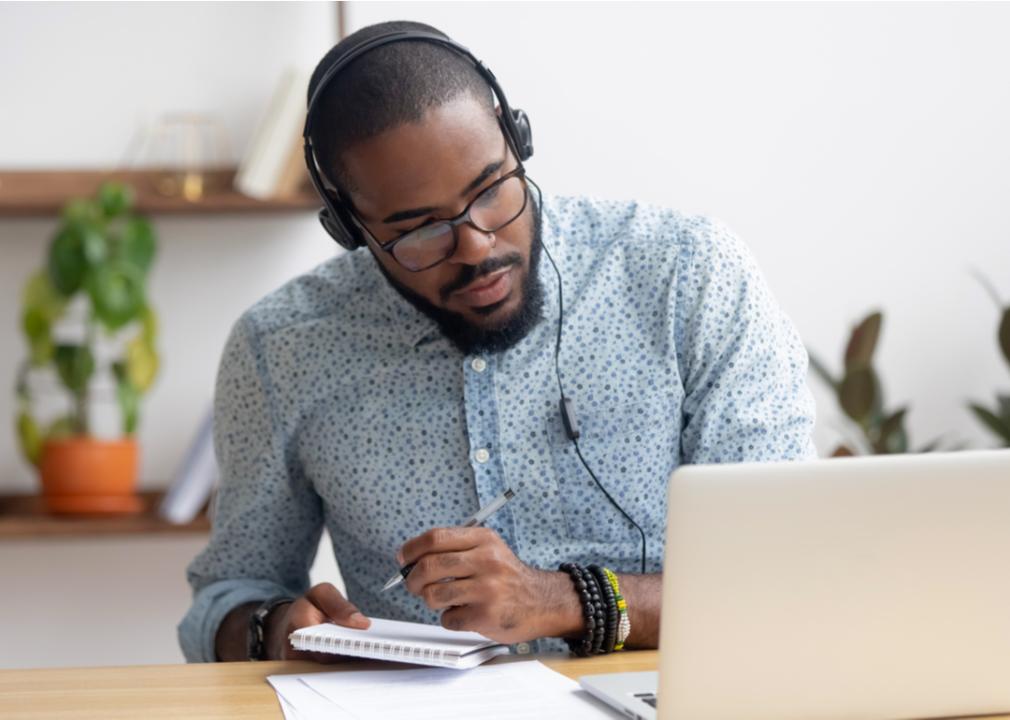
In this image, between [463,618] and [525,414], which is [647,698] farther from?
[525,414]

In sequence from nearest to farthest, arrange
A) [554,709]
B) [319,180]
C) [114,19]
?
[554,709], [319,180], [114,19]

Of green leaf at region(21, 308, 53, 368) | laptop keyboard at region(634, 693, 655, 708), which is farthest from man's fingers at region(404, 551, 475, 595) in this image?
green leaf at region(21, 308, 53, 368)

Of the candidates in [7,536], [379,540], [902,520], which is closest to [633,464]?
[379,540]

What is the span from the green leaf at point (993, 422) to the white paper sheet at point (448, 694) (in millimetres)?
1450

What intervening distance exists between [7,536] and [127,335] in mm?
471

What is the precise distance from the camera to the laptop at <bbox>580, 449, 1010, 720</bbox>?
0.88 metres

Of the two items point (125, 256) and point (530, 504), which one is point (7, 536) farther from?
point (530, 504)

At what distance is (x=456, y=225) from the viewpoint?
1.42 meters

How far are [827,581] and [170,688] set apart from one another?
0.62m

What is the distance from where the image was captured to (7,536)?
247 cm

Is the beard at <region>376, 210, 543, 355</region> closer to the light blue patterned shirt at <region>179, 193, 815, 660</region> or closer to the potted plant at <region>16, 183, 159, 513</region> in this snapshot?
the light blue patterned shirt at <region>179, 193, 815, 660</region>

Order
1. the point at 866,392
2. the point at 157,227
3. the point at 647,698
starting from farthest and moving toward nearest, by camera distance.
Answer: the point at 157,227 → the point at 866,392 → the point at 647,698

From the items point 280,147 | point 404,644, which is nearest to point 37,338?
point 280,147

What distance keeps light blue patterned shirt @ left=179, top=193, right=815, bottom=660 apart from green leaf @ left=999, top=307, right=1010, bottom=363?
95cm
